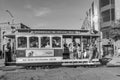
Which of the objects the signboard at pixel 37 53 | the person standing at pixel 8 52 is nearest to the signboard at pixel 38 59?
the signboard at pixel 37 53

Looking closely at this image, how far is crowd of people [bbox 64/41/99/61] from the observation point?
1622 centimetres

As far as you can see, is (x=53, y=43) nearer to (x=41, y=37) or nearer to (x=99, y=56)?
(x=41, y=37)

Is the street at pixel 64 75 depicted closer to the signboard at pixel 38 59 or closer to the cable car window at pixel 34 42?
the signboard at pixel 38 59

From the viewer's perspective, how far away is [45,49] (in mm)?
15000

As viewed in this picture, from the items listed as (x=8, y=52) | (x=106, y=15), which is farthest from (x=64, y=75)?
(x=106, y=15)

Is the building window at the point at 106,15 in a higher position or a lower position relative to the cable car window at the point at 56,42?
higher

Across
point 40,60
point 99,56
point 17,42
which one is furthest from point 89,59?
point 17,42

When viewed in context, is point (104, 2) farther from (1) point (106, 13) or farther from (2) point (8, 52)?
(2) point (8, 52)

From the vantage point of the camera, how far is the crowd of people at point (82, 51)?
16.2 m

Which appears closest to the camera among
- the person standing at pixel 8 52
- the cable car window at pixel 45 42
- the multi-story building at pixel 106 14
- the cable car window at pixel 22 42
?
the cable car window at pixel 22 42

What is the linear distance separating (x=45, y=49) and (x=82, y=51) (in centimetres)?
346

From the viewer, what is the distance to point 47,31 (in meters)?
15.5

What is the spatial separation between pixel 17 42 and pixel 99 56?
7.27m

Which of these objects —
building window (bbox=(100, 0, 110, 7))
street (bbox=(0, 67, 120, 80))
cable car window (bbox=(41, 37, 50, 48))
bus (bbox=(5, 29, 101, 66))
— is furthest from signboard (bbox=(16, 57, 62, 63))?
building window (bbox=(100, 0, 110, 7))
